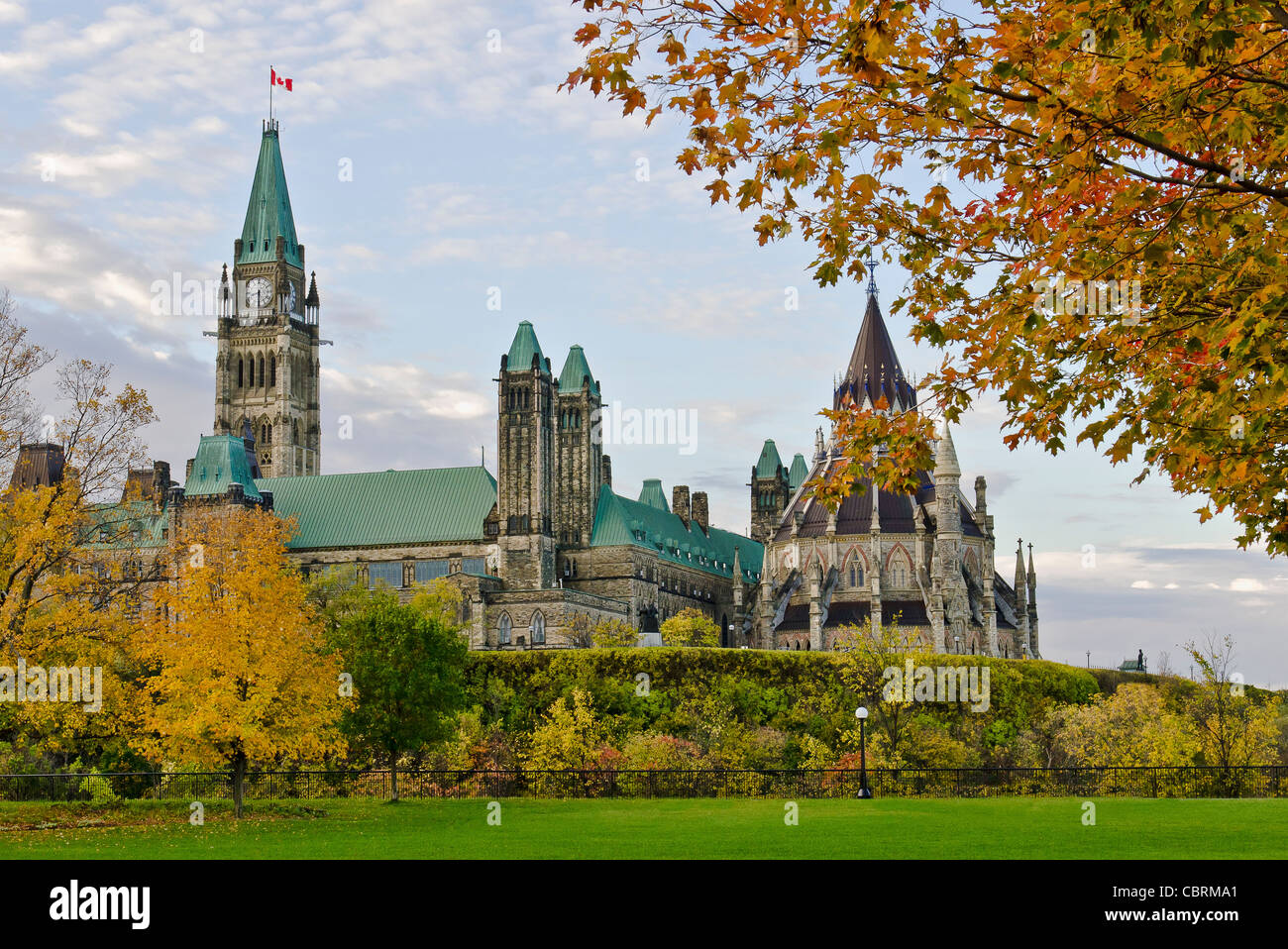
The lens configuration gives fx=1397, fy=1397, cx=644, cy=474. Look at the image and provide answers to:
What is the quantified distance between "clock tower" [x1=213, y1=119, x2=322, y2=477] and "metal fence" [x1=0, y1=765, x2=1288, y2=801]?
89.4 meters

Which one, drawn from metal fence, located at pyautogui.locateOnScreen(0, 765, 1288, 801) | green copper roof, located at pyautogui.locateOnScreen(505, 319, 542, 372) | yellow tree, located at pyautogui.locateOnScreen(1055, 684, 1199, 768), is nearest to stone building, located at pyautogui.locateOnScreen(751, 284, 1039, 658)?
green copper roof, located at pyautogui.locateOnScreen(505, 319, 542, 372)

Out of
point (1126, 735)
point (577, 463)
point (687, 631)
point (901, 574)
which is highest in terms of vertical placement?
point (577, 463)

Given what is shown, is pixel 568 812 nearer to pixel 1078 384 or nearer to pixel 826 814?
pixel 826 814

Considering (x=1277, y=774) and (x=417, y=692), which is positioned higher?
(x=417, y=692)

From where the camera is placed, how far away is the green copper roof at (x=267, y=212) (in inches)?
5246

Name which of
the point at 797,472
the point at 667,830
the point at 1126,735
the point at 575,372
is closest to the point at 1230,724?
the point at 1126,735

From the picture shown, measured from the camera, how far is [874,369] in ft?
369

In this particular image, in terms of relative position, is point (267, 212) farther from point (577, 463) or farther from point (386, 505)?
point (577, 463)

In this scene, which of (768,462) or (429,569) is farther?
(768,462)

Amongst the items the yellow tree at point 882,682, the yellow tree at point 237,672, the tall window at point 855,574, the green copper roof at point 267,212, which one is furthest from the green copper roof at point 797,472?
the yellow tree at point 237,672

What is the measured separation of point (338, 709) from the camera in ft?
123

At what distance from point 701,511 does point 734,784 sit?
87325 millimetres
